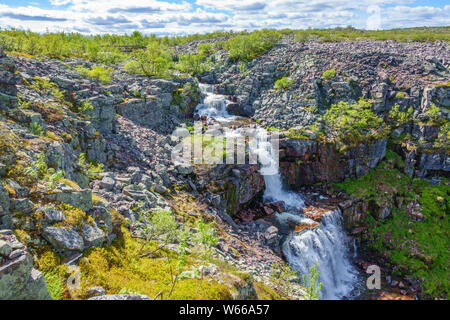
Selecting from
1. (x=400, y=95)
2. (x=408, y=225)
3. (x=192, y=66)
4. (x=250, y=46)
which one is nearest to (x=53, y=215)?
(x=408, y=225)

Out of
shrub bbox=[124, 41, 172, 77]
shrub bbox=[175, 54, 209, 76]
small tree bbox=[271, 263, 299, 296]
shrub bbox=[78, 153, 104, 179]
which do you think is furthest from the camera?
shrub bbox=[175, 54, 209, 76]

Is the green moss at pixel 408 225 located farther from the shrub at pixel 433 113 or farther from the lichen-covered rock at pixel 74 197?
the lichen-covered rock at pixel 74 197

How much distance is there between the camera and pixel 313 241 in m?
30.2

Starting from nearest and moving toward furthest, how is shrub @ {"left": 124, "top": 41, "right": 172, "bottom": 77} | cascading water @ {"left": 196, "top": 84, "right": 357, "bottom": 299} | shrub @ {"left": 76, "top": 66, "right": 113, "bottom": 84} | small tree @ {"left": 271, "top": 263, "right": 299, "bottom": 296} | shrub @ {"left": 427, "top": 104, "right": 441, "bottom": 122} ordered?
small tree @ {"left": 271, "top": 263, "right": 299, "bottom": 296} → cascading water @ {"left": 196, "top": 84, "right": 357, "bottom": 299} → shrub @ {"left": 76, "top": 66, "right": 113, "bottom": 84} → shrub @ {"left": 427, "top": 104, "right": 441, "bottom": 122} → shrub @ {"left": 124, "top": 41, "right": 172, "bottom": 77}

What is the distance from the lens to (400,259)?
3319 cm

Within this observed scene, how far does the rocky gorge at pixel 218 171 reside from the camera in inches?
442

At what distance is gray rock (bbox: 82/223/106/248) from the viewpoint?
11.9 m

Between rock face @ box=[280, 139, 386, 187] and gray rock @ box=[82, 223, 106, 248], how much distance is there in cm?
3162

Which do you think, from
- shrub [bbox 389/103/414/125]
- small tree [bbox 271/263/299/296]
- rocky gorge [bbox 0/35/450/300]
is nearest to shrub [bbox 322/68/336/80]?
rocky gorge [bbox 0/35/450/300]

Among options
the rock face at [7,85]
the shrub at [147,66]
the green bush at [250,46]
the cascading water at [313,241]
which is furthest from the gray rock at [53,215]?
the green bush at [250,46]

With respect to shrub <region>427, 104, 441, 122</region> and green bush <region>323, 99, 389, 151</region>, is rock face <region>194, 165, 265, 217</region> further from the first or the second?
shrub <region>427, 104, 441, 122</region>

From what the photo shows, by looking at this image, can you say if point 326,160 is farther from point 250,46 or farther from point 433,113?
point 250,46

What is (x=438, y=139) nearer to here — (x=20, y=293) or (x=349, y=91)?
(x=349, y=91)

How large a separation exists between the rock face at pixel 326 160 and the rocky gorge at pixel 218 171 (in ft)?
0.56
